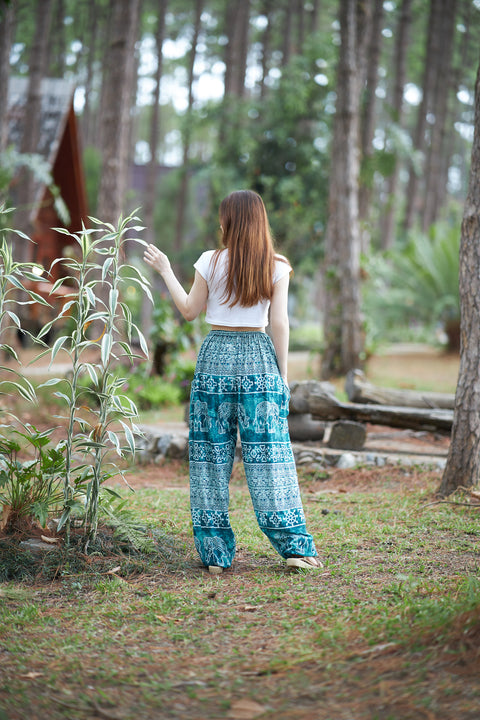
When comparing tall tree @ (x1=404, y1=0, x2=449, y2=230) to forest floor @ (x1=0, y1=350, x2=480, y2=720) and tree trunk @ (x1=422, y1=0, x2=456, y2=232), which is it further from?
forest floor @ (x1=0, y1=350, x2=480, y2=720)

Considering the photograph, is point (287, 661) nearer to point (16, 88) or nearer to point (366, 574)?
point (366, 574)

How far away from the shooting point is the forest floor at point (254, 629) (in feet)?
7.55

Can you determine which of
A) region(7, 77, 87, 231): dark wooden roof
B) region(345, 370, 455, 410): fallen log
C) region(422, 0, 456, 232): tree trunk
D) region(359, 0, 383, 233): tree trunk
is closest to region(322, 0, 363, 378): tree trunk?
region(359, 0, 383, 233): tree trunk

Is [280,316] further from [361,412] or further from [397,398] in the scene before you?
[397,398]

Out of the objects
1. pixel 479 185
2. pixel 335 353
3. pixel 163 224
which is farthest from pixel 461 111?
pixel 479 185

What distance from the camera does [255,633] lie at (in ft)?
9.52

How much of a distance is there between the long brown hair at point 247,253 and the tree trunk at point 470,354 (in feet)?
6.19

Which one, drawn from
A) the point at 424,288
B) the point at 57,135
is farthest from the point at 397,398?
the point at 57,135

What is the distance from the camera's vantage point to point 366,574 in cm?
357

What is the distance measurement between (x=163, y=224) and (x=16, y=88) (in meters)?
12.8

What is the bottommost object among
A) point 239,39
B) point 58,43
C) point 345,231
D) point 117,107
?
point 345,231

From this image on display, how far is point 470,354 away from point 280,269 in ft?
6.10

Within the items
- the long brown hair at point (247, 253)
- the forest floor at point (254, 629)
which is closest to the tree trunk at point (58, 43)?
the long brown hair at point (247, 253)

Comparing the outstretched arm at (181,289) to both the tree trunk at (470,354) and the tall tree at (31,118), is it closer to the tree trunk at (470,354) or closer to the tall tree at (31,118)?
the tree trunk at (470,354)
